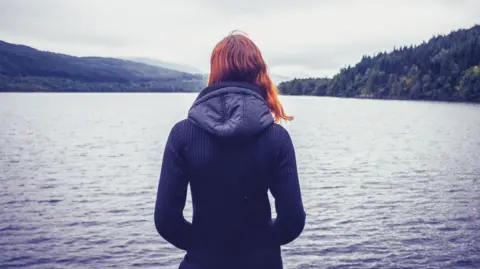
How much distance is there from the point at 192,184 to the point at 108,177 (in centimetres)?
2692

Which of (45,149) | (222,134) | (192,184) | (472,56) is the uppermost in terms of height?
(472,56)

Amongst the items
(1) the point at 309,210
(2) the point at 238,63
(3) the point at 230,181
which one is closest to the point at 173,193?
(3) the point at 230,181

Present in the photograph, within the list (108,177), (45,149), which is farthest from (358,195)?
(45,149)

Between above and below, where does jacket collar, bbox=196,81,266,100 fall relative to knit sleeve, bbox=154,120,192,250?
above

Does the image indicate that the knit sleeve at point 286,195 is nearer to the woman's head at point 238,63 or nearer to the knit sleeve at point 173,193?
the woman's head at point 238,63

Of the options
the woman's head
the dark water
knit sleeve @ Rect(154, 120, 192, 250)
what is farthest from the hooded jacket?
the dark water

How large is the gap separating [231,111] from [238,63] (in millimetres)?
433

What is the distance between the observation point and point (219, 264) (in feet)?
12.1

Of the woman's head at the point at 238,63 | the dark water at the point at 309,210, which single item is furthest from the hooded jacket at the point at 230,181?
the dark water at the point at 309,210

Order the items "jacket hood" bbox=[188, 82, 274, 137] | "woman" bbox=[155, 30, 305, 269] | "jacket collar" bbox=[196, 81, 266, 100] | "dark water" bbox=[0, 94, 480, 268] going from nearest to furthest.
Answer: "jacket hood" bbox=[188, 82, 274, 137]
"woman" bbox=[155, 30, 305, 269]
"jacket collar" bbox=[196, 81, 266, 100]
"dark water" bbox=[0, 94, 480, 268]

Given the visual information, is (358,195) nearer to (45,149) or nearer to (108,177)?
(108,177)

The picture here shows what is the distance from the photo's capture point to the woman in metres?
3.45

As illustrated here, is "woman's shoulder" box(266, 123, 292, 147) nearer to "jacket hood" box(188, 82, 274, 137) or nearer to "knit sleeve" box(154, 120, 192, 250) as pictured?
"jacket hood" box(188, 82, 274, 137)

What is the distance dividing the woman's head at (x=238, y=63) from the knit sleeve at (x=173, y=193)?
1.87 feet
